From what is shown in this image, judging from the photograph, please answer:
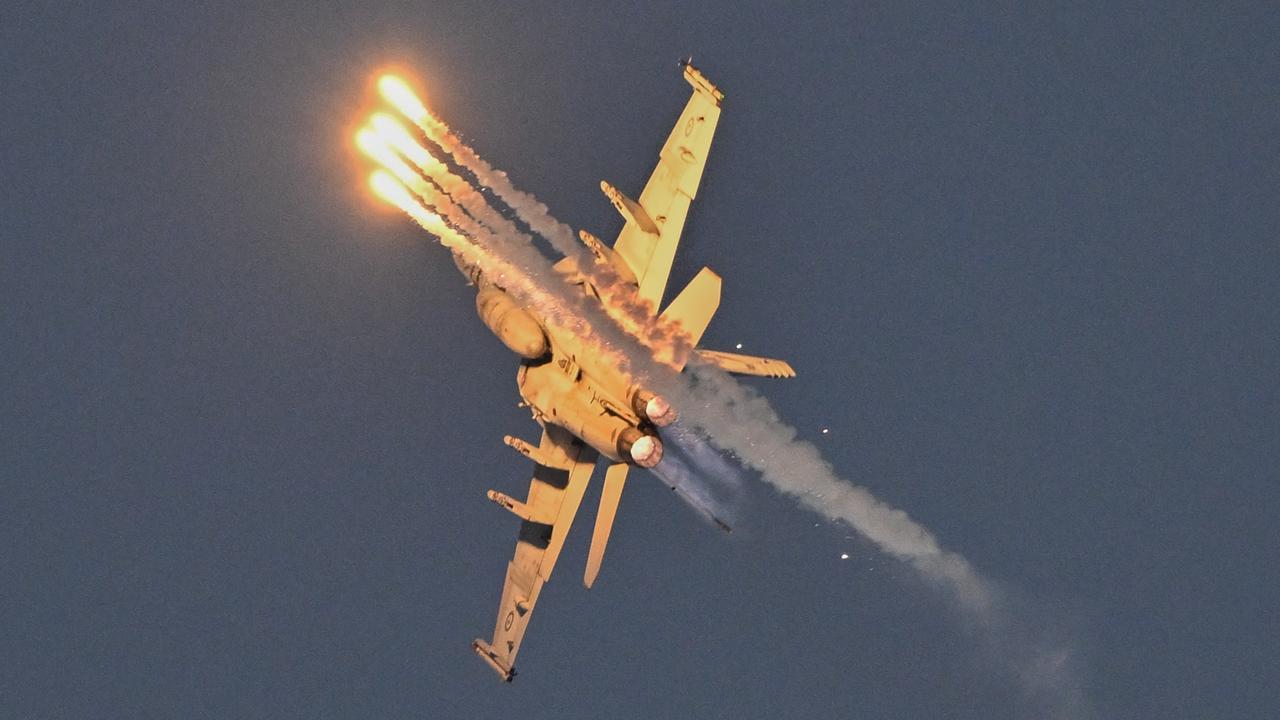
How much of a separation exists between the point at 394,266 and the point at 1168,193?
23.6m

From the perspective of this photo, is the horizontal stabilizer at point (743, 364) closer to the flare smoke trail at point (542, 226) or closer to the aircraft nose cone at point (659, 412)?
the flare smoke trail at point (542, 226)

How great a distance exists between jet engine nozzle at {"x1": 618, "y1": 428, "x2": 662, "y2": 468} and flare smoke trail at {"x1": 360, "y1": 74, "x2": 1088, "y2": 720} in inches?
68.9

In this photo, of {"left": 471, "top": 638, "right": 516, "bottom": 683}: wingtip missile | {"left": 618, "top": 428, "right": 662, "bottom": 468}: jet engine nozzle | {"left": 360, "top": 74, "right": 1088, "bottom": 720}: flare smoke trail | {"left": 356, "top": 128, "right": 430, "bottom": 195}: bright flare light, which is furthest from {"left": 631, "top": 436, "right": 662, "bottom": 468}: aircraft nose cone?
{"left": 471, "top": 638, "right": 516, "bottom": 683}: wingtip missile

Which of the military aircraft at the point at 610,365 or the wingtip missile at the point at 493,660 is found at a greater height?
the military aircraft at the point at 610,365

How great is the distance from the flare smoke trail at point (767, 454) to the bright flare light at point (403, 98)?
2 cm

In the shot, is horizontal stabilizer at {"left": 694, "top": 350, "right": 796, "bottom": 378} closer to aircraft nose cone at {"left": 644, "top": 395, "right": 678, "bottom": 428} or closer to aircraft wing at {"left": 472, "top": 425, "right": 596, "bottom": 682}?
aircraft nose cone at {"left": 644, "top": 395, "right": 678, "bottom": 428}

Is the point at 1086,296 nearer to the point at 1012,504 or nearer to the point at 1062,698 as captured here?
the point at 1012,504

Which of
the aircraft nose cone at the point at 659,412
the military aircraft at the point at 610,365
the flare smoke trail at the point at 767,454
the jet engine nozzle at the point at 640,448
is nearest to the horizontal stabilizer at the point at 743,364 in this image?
the military aircraft at the point at 610,365

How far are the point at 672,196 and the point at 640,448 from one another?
5.93 metres

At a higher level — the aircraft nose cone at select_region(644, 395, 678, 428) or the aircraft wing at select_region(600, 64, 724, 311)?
the aircraft wing at select_region(600, 64, 724, 311)

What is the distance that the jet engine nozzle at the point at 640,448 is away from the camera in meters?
31.0

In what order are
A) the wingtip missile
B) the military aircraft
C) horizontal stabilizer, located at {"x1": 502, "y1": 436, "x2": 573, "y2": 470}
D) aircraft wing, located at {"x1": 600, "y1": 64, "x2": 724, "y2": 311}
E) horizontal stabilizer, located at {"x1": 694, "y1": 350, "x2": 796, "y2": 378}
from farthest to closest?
the wingtip missile, aircraft wing, located at {"x1": 600, "y1": 64, "x2": 724, "y2": 311}, horizontal stabilizer, located at {"x1": 502, "y1": 436, "x2": 573, "y2": 470}, horizontal stabilizer, located at {"x1": 694, "y1": 350, "x2": 796, "y2": 378}, the military aircraft

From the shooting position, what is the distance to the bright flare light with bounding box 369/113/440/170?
36375mm

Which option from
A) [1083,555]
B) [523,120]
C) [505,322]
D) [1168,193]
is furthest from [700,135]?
[1168,193]
